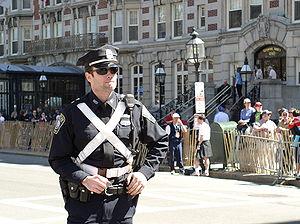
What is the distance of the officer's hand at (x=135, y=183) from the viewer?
484cm

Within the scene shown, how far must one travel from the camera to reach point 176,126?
21.1 metres

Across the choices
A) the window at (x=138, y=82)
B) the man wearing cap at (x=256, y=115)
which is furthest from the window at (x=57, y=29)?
the man wearing cap at (x=256, y=115)

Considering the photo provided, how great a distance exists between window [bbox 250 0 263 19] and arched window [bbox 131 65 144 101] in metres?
9.61

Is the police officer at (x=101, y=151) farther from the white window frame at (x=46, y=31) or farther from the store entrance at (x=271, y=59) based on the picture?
the white window frame at (x=46, y=31)

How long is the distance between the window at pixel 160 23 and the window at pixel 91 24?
586cm

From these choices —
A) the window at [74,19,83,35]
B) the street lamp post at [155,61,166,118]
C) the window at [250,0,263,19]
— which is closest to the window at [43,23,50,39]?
the window at [74,19,83,35]

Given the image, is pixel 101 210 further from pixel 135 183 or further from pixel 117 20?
pixel 117 20

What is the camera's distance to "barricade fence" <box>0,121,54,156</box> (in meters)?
30.5

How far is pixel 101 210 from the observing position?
15.9 ft

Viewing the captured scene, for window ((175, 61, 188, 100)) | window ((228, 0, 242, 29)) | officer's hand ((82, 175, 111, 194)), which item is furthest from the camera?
window ((175, 61, 188, 100))

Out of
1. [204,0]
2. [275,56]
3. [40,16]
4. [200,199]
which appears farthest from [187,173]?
[40,16]

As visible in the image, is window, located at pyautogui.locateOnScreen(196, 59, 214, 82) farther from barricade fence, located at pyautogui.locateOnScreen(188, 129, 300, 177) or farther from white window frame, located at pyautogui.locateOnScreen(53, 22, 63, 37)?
barricade fence, located at pyautogui.locateOnScreen(188, 129, 300, 177)

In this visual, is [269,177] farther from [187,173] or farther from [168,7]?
[168,7]

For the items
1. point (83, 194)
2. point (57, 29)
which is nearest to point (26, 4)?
point (57, 29)
